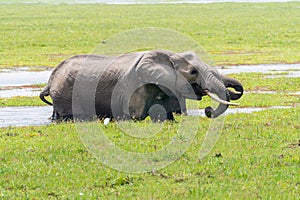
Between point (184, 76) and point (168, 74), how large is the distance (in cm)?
31

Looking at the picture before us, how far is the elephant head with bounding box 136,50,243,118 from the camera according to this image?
1606 centimetres

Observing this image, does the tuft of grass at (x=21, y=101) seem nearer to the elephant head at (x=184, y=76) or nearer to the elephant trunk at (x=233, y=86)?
the elephant head at (x=184, y=76)

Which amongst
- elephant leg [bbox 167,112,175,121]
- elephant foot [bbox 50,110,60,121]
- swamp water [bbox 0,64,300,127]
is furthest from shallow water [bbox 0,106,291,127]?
elephant leg [bbox 167,112,175,121]

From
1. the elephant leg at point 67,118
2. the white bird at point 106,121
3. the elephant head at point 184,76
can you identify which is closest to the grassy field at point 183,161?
the white bird at point 106,121

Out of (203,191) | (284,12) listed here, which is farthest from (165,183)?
(284,12)

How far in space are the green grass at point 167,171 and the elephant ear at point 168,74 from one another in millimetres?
1441

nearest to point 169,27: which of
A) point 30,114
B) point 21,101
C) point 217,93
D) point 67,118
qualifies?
point 21,101

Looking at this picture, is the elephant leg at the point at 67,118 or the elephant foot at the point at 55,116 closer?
the elephant leg at the point at 67,118

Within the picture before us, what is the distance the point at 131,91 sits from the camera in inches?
652

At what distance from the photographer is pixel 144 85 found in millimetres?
16453

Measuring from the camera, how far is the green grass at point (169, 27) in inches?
1384

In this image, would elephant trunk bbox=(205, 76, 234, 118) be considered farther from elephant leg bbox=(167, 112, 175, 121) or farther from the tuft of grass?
the tuft of grass

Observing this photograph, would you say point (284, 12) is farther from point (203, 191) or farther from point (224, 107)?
point (203, 191)

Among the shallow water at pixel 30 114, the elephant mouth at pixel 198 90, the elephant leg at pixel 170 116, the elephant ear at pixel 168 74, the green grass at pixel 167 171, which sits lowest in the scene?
the shallow water at pixel 30 114
